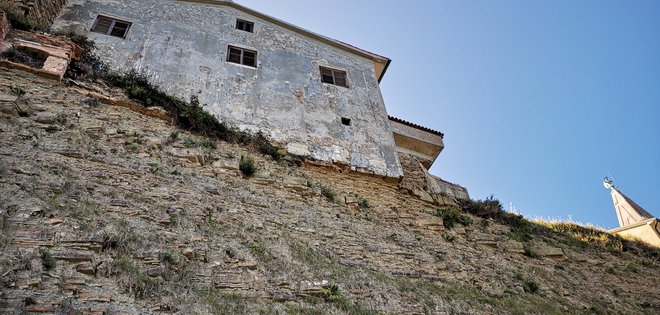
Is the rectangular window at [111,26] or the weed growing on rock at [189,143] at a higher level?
the rectangular window at [111,26]

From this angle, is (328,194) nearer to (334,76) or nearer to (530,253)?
(530,253)

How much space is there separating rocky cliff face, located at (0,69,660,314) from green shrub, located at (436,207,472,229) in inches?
3.1

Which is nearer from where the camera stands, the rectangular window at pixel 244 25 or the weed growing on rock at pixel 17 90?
the weed growing on rock at pixel 17 90

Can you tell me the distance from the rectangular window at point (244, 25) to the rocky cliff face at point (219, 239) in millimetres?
6459

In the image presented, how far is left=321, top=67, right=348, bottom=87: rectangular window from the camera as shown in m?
16.3

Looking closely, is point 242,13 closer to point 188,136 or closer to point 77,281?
point 188,136

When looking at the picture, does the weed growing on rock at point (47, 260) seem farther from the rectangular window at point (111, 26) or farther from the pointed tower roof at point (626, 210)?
the pointed tower roof at point (626, 210)

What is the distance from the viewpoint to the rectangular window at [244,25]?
1689 centimetres

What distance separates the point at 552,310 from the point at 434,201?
4383 millimetres

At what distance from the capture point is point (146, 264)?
247 inches

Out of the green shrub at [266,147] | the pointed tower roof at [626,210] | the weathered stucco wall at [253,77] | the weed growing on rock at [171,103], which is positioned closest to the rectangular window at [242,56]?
the weathered stucco wall at [253,77]

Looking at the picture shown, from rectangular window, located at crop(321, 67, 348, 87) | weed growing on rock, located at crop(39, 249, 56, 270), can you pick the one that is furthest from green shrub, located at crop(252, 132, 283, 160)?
weed growing on rock, located at crop(39, 249, 56, 270)

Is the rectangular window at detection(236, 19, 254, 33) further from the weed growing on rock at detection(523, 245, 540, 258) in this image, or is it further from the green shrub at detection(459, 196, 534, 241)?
the weed growing on rock at detection(523, 245, 540, 258)

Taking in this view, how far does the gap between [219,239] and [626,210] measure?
26.8 meters
